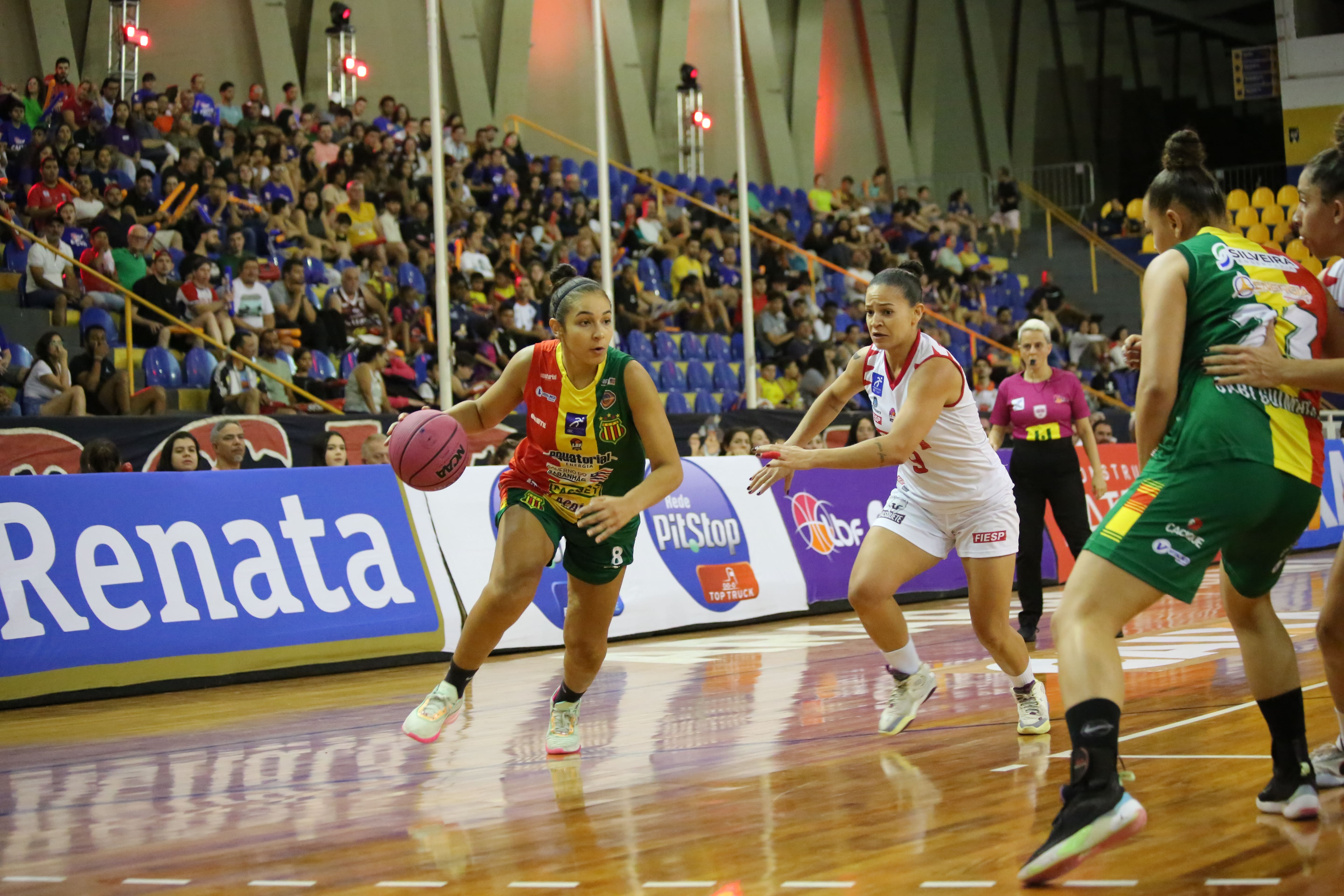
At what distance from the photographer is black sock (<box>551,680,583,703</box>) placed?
6.04 m

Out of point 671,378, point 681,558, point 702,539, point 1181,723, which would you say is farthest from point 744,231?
point 1181,723

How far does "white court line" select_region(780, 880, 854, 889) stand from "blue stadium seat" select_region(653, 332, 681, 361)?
1477cm

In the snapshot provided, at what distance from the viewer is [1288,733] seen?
4.18 meters

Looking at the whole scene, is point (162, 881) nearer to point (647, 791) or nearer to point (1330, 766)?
point (647, 791)

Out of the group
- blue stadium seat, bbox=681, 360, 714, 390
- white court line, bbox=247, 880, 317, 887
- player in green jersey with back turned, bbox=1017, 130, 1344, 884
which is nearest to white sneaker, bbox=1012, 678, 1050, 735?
→ player in green jersey with back turned, bbox=1017, 130, 1344, 884

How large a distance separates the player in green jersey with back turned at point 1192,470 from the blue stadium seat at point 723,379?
14.8 m

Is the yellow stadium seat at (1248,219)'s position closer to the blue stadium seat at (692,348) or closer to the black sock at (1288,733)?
the blue stadium seat at (692,348)

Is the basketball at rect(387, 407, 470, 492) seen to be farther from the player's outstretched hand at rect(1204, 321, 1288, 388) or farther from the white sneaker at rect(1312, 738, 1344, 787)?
the white sneaker at rect(1312, 738, 1344, 787)

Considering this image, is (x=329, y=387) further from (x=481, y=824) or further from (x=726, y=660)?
(x=481, y=824)

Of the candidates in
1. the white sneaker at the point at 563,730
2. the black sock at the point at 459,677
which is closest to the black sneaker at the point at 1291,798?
the white sneaker at the point at 563,730

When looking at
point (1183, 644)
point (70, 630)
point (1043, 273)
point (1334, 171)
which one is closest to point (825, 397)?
point (1334, 171)

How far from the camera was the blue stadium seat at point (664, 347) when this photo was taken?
1833cm

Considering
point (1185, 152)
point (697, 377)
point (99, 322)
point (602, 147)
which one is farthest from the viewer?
point (697, 377)

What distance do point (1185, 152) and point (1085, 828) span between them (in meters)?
2.06
